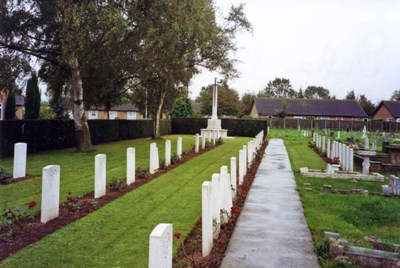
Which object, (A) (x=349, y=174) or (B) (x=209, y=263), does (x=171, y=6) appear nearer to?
(A) (x=349, y=174)

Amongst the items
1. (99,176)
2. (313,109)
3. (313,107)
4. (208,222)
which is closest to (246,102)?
(313,107)

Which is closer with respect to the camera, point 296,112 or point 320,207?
point 320,207

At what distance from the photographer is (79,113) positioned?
21.3 meters

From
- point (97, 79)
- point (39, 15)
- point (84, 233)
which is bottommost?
point (84, 233)

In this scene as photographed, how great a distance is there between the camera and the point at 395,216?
341 inches

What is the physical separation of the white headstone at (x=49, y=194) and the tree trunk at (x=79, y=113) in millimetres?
13415

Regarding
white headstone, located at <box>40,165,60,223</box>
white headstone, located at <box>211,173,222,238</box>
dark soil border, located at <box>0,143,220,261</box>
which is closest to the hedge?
dark soil border, located at <box>0,143,220,261</box>

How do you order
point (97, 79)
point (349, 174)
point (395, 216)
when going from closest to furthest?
point (395, 216) → point (349, 174) → point (97, 79)

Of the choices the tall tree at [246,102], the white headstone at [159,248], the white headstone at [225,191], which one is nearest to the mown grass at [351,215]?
the white headstone at [225,191]

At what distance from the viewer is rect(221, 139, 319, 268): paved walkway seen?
5.84 m

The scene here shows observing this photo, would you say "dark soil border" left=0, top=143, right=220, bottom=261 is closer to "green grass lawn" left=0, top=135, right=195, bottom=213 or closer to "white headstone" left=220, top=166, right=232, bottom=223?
"green grass lawn" left=0, top=135, right=195, bottom=213

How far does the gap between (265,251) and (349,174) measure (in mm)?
9169

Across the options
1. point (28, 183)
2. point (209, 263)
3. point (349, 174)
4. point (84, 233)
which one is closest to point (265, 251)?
point (209, 263)

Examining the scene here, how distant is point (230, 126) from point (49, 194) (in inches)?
1659
